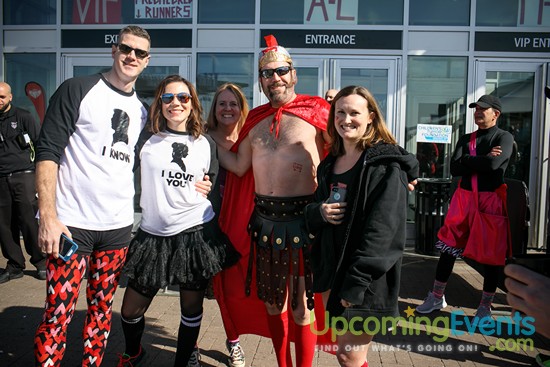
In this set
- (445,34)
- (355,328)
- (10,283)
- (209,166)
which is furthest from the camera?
(445,34)

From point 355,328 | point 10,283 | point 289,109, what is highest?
point 289,109

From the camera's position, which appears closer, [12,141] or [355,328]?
[355,328]

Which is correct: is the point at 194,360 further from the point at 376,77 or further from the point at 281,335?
the point at 376,77

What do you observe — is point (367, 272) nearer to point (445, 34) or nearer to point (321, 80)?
point (321, 80)

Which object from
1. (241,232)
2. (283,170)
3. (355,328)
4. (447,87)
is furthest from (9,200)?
(447,87)

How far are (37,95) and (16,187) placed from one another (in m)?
3.06

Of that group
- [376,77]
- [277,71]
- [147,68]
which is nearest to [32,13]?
[147,68]

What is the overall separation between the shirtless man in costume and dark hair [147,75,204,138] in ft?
1.41

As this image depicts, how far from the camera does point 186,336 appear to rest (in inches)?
→ 109

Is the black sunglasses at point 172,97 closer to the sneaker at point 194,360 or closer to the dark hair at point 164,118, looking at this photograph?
the dark hair at point 164,118

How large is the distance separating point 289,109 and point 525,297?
1.93 m

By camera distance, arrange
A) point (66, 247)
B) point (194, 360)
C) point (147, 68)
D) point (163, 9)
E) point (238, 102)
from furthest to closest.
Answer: point (147, 68)
point (163, 9)
point (238, 102)
point (194, 360)
point (66, 247)

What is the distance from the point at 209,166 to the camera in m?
2.79

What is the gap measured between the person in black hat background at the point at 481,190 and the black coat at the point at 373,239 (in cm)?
217
